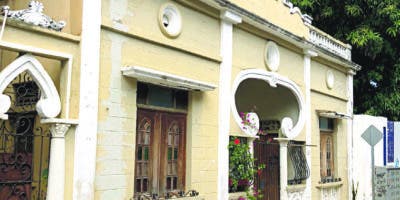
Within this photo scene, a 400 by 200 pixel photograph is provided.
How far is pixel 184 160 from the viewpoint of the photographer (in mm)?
7676

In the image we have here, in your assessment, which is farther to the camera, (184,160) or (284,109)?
(284,109)

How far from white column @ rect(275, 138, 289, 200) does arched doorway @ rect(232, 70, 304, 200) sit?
0.07 meters

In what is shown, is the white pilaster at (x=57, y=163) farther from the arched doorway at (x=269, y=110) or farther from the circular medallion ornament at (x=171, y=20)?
the arched doorway at (x=269, y=110)

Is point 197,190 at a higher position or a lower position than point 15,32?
lower

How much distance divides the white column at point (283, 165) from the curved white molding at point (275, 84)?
278mm

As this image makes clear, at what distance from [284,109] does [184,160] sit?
188 inches

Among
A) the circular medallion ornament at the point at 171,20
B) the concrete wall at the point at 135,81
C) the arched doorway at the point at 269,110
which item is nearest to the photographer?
the concrete wall at the point at 135,81

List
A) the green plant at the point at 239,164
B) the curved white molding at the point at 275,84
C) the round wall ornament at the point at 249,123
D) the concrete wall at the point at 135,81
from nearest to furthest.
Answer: the concrete wall at the point at 135,81
the green plant at the point at 239,164
the curved white molding at the point at 275,84
the round wall ornament at the point at 249,123

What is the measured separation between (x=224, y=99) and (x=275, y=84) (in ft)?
6.87

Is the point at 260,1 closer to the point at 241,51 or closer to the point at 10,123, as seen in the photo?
the point at 241,51

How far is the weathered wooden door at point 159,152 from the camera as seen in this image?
22.7 ft

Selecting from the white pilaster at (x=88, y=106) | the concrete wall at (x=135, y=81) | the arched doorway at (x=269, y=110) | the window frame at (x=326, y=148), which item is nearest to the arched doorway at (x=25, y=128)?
the white pilaster at (x=88, y=106)

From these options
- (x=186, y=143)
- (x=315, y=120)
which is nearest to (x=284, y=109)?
(x=315, y=120)

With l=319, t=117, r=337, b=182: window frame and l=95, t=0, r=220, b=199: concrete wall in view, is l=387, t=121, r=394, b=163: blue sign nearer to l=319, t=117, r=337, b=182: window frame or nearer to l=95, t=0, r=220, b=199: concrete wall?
l=319, t=117, r=337, b=182: window frame
